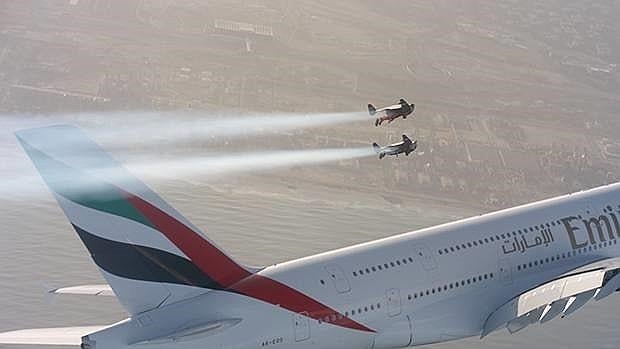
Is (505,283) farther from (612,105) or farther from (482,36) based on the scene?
(482,36)

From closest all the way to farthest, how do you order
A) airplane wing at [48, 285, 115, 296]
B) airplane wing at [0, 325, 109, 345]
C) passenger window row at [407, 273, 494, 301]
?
airplane wing at [0, 325, 109, 345] < airplane wing at [48, 285, 115, 296] < passenger window row at [407, 273, 494, 301]

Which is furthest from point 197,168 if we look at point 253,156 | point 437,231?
point 437,231

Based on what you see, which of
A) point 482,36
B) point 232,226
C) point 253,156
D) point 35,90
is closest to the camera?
point 232,226

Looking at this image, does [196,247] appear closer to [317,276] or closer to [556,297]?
[317,276]

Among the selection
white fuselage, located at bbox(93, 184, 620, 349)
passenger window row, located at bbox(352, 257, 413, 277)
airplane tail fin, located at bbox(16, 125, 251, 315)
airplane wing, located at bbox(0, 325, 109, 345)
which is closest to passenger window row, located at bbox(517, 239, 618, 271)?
white fuselage, located at bbox(93, 184, 620, 349)

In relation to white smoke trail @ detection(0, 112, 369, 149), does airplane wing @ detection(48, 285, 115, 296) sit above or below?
below

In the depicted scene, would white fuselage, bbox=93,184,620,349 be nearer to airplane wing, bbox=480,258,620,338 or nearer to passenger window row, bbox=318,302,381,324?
passenger window row, bbox=318,302,381,324
